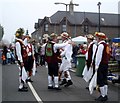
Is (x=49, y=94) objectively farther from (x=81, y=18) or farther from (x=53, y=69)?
(x=81, y=18)

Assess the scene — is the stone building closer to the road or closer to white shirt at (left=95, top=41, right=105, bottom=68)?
the road

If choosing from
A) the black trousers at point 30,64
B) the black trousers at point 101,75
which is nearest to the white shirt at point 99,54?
the black trousers at point 101,75

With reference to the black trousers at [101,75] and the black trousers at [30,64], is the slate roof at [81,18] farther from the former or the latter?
the black trousers at [101,75]

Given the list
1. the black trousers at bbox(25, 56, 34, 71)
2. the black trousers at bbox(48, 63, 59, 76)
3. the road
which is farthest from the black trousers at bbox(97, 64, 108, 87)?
the black trousers at bbox(25, 56, 34, 71)

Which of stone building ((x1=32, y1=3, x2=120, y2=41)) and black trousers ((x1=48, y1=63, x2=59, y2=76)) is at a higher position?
stone building ((x1=32, y1=3, x2=120, y2=41))

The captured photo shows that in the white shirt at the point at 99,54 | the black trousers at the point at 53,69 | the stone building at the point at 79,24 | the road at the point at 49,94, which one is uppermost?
the stone building at the point at 79,24

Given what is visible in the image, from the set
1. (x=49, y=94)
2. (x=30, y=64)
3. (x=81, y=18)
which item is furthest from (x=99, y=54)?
(x=81, y=18)

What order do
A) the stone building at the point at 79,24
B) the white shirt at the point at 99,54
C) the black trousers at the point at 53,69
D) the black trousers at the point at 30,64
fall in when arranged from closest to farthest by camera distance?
the white shirt at the point at 99,54 < the black trousers at the point at 53,69 < the black trousers at the point at 30,64 < the stone building at the point at 79,24

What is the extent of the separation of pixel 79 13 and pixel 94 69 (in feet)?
211

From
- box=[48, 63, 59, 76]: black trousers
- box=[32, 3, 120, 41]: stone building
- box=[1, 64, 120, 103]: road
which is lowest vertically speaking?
box=[1, 64, 120, 103]: road

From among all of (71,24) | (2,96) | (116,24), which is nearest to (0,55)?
(2,96)

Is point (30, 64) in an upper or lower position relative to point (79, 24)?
lower

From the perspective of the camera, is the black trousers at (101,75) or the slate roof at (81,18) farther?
the slate roof at (81,18)

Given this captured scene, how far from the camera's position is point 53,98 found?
32.6 ft
